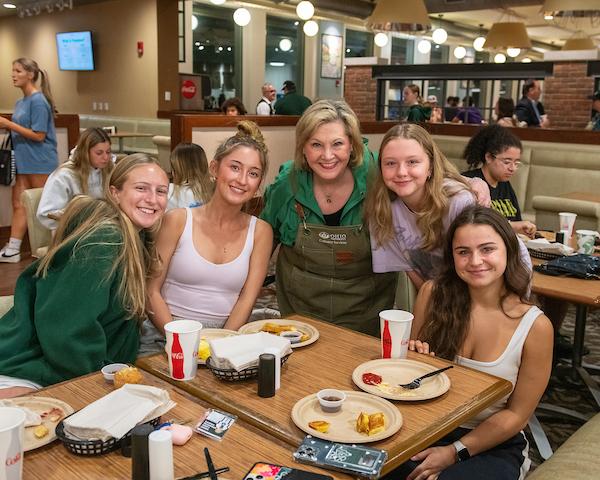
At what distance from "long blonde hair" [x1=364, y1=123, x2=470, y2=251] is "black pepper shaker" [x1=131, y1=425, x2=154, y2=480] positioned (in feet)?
4.73

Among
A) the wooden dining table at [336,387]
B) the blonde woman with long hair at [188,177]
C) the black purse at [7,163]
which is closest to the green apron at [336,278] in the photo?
the wooden dining table at [336,387]

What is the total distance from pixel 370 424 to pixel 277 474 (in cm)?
29

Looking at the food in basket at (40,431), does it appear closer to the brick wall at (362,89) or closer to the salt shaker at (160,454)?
the salt shaker at (160,454)

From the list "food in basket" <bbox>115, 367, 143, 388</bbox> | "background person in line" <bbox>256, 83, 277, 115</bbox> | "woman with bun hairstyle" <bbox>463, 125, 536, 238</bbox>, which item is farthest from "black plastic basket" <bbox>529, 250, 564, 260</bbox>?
"background person in line" <bbox>256, 83, 277, 115</bbox>

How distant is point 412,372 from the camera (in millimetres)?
1805

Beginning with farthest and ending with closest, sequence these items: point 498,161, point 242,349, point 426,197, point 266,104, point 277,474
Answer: point 266,104
point 498,161
point 426,197
point 242,349
point 277,474

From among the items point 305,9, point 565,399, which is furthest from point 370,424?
point 305,9

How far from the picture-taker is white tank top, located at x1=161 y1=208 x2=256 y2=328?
94.6 inches

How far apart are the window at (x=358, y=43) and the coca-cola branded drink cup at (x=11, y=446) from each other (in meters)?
14.7

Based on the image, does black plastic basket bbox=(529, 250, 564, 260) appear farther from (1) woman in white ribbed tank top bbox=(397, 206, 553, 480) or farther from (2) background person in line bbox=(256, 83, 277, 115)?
(2) background person in line bbox=(256, 83, 277, 115)

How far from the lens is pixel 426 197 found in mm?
2402

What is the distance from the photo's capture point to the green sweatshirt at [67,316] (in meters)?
1.85

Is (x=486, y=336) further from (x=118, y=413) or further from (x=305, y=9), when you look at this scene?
(x=305, y=9)

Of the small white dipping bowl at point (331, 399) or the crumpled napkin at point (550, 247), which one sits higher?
the crumpled napkin at point (550, 247)
